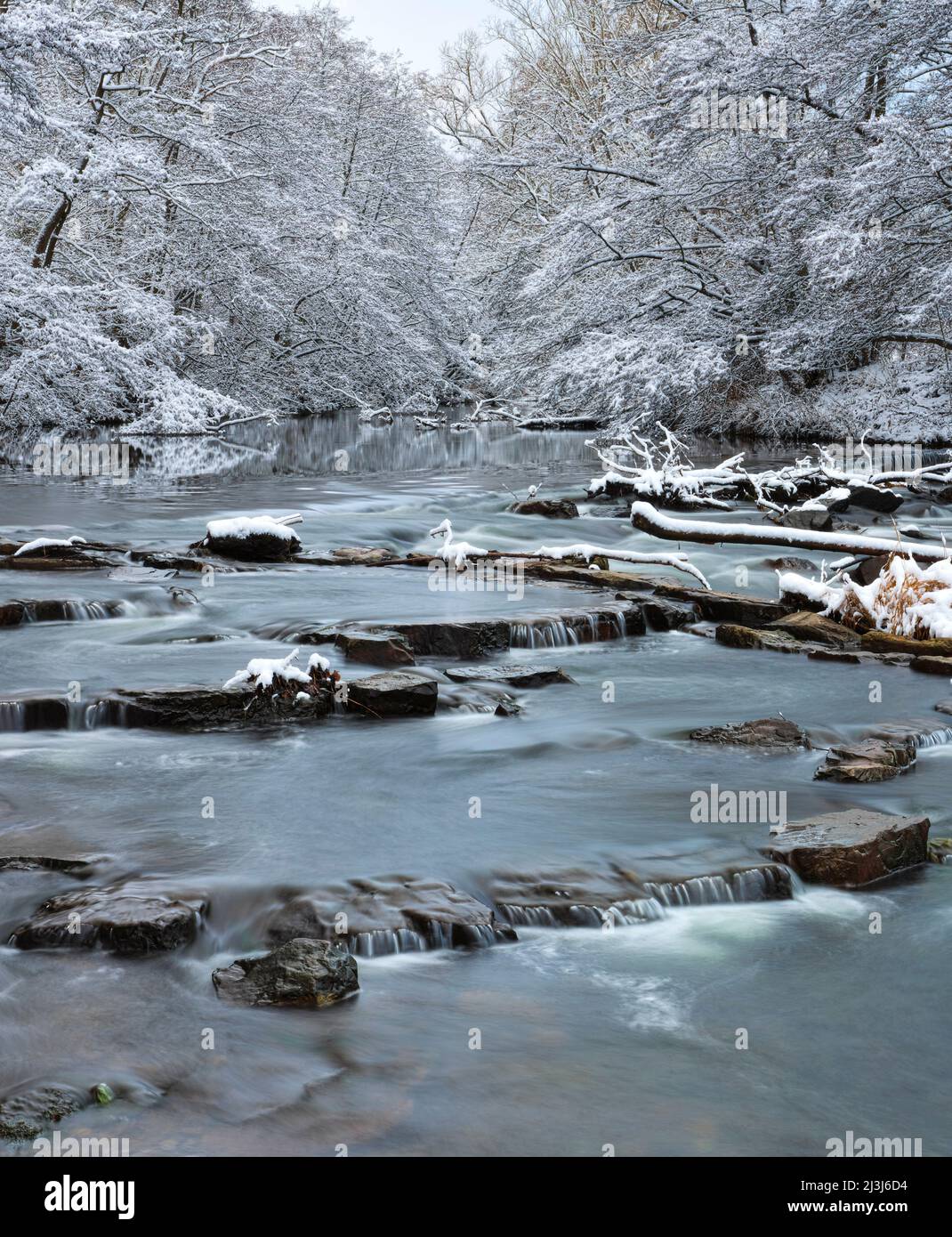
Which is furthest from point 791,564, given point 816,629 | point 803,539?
point 816,629

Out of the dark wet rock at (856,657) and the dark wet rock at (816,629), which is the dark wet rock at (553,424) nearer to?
the dark wet rock at (816,629)

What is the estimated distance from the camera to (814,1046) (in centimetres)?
401

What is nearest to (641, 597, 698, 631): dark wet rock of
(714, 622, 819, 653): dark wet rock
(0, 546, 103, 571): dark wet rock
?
(714, 622, 819, 653): dark wet rock

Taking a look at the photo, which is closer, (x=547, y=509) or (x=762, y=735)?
(x=762, y=735)

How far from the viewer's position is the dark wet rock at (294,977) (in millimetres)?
4094

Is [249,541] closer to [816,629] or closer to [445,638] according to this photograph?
[445,638]

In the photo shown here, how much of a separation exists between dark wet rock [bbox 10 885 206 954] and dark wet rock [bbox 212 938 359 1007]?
0.30 metres

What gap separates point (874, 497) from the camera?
16141mm

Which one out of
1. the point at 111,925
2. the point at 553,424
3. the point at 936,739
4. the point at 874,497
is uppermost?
the point at 553,424

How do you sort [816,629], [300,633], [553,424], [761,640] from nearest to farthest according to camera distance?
[300,633] → [761,640] → [816,629] → [553,424]

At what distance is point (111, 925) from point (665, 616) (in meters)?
6.42

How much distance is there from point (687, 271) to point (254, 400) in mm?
11406

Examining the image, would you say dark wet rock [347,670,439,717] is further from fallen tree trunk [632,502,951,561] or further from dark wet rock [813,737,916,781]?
fallen tree trunk [632,502,951,561]
